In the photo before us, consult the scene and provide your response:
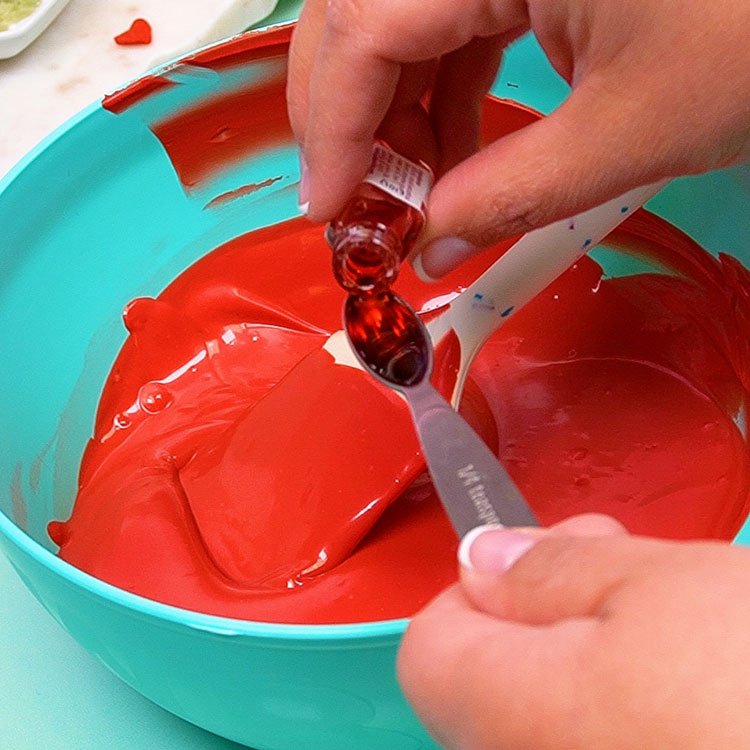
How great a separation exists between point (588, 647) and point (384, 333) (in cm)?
38

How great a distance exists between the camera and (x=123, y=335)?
827 millimetres

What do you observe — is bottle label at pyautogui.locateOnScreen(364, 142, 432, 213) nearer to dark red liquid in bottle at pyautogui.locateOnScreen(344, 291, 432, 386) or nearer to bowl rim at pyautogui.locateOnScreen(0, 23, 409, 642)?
dark red liquid in bottle at pyautogui.locateOnScreen(344, 291, 432, 386)

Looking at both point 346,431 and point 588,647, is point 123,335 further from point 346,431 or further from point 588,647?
point 588,647

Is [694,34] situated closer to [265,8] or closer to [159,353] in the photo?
[159,353]

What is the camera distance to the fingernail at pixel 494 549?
0.31m

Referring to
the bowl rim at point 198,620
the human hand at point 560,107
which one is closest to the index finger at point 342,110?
the human hand at point 560,107

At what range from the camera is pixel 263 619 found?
0.61m

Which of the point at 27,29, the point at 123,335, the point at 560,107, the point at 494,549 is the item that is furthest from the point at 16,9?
the point at 494,549

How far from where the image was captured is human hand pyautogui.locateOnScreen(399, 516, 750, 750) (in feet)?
0.77

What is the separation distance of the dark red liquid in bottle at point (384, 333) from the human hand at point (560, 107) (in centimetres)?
8

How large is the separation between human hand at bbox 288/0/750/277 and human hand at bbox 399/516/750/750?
21 cm

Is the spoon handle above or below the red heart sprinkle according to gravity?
below

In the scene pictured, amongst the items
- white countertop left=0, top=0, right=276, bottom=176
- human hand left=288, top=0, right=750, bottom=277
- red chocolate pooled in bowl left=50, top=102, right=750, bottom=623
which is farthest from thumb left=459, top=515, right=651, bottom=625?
white countertop left=0, top=0, right=276, bottom=176

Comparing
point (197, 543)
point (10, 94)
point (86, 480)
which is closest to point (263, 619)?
point (197, 543)
